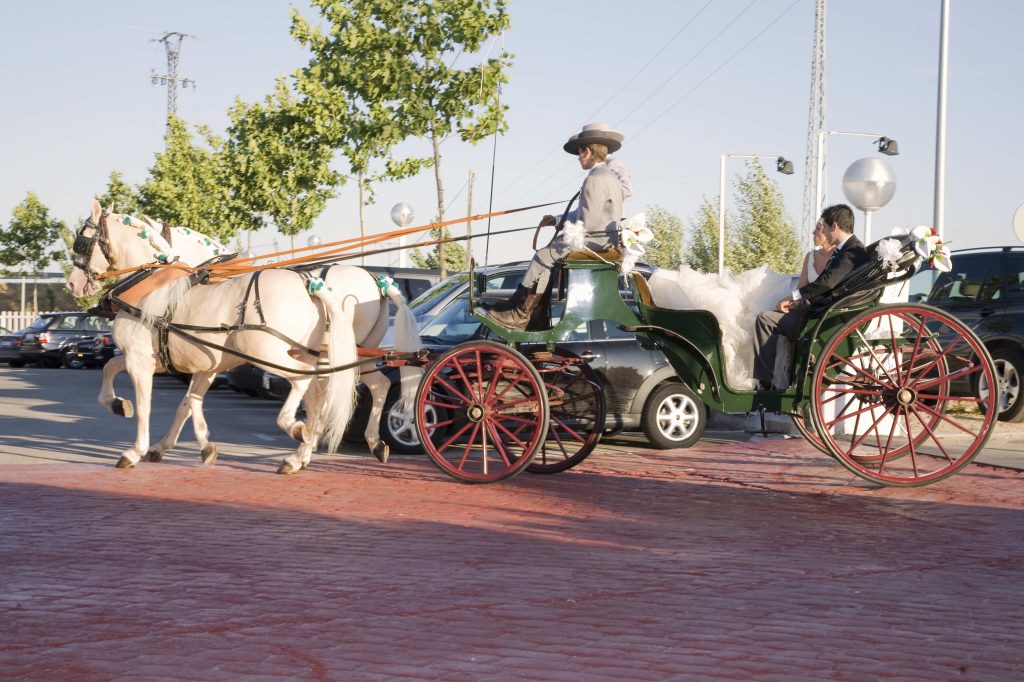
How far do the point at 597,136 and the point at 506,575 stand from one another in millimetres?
4415

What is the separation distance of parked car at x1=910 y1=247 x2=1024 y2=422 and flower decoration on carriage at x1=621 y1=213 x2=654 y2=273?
6536mm

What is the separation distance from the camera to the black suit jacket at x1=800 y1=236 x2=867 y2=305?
8578 mm

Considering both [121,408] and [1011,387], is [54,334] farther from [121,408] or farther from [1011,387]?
[1011,387]

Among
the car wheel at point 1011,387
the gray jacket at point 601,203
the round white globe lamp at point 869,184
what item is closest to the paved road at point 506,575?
the gray jacket at point 601,203

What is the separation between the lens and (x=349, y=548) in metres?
6.60

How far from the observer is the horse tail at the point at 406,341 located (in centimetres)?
988

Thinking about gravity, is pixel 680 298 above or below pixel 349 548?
above

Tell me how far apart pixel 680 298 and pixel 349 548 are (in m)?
3.78

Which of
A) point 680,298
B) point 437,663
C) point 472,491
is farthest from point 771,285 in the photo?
point 437,663

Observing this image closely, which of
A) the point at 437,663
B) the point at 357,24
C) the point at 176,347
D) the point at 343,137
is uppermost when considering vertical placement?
the point at 357,24

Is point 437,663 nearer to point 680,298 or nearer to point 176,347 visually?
point 680,298

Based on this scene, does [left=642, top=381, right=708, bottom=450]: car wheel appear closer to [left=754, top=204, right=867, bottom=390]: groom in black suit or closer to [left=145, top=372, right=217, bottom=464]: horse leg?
[left=754, top=204, right=867, bottom=390]: groom in black suit

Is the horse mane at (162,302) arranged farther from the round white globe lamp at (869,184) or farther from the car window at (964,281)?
the car window at (964,281)

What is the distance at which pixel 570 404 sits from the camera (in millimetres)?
10148
